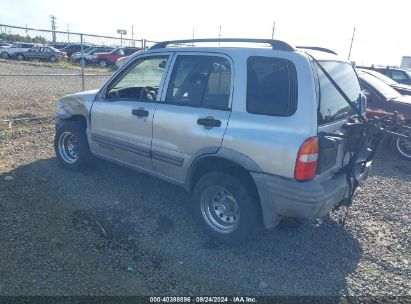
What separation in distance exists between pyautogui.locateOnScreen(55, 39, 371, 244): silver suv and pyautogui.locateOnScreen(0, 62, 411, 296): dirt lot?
42cm

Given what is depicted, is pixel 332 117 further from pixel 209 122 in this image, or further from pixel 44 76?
pixel 44 76

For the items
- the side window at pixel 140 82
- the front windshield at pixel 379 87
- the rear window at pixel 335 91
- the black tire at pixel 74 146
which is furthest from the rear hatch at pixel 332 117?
the front windshield at pixel 379 87

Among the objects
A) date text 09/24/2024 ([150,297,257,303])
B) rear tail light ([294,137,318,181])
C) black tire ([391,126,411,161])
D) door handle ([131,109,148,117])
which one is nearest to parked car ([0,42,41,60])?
door handle ([131,109,148,117])

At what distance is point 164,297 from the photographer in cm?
275

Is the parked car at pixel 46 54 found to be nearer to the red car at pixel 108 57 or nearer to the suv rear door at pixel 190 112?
the red car at pixel 108 57

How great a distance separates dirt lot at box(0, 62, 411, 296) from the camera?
2910 millimetres

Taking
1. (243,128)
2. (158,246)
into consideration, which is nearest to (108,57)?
(158,246)

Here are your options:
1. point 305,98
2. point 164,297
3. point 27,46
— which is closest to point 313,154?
A: point 305,98

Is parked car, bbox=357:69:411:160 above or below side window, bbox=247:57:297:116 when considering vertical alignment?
below

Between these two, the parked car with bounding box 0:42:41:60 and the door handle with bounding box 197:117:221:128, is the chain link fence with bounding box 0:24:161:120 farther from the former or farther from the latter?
the door handle with bounding box 197:117:221:128

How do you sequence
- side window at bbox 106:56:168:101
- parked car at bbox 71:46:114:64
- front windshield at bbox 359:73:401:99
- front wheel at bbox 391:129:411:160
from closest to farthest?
side window at bbox 106:56:168:101 → front wheel at bbox 391:129:411:160 → front windshield at bbox 359:73:401:99 → parked car at bbox 71:46:114:64

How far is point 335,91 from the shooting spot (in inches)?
128

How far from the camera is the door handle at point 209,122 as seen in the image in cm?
325

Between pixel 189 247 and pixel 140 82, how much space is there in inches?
90.1
